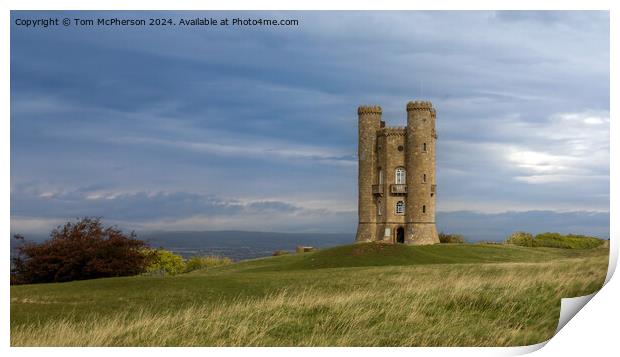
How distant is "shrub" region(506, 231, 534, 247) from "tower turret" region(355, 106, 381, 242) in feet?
35.3

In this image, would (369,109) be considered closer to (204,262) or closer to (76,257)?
(204,262)

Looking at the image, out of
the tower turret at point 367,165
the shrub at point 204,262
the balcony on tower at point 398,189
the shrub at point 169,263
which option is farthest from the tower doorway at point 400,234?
the shrub at point 169,263

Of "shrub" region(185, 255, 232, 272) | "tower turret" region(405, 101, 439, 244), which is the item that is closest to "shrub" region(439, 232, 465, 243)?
"tower turret" region(405, 101, 439, 244)

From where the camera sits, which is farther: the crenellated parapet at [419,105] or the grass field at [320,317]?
the crenellated parapet at [419,105]

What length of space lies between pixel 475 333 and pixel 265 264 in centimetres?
2529

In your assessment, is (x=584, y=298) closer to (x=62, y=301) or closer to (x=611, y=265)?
(x=611, y=265)

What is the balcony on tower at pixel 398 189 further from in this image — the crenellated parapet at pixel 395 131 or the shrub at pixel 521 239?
the shrub at pixel 521 239

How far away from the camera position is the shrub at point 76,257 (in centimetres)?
2873

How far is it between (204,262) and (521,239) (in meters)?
25.3

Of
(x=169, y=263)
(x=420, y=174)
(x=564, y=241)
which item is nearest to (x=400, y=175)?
(x=420, y=174)

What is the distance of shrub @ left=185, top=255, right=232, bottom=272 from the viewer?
42062 millimetres

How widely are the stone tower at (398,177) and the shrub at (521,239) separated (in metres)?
6.43

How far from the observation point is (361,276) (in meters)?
24.5
